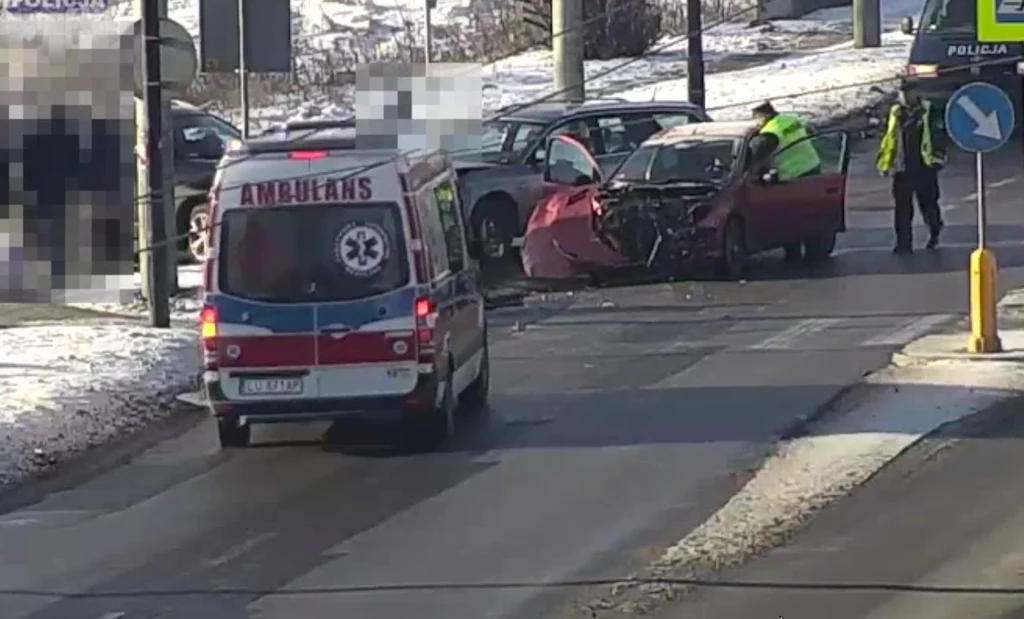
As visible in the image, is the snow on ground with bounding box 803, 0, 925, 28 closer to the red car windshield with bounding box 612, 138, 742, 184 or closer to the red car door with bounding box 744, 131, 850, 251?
the red car door with bounding box 744, 131, 850, 251

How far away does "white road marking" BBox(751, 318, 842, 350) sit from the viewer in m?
19.3

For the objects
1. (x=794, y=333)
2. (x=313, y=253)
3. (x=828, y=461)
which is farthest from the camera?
(x=794, y=333)

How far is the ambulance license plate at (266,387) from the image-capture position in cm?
1526

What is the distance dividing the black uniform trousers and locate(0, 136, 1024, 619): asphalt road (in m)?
3.52

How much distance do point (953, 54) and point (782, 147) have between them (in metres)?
10.1

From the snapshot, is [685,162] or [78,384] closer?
[78,384]

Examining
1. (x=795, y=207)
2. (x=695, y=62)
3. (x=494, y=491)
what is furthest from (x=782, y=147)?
(x=494, y=491)

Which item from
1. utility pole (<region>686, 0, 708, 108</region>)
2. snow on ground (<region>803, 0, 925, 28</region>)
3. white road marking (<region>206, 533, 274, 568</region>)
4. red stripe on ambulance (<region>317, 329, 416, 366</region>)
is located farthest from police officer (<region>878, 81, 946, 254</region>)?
snow on ground (<region>803, 0, 925, 28</region>)

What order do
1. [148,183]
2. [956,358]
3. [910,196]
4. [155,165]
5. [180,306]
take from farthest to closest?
[910,196] < [180,306] < [155,165] < [148,183] < [956,358]

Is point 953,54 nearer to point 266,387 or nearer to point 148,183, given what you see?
point 148,183

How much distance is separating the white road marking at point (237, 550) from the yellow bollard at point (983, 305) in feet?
23.1

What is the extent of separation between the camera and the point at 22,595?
11805 mm

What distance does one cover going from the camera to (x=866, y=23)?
4441cm

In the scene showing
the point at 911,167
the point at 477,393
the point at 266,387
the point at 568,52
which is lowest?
the point at 477,393
